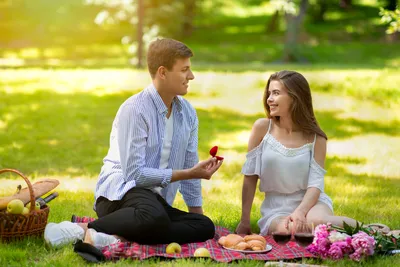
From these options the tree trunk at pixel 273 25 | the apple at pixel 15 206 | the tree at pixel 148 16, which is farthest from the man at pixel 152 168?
the tree trunk at pixel 273 25

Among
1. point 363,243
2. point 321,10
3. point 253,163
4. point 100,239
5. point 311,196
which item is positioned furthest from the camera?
point 321,10

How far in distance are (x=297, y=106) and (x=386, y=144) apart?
5.46m

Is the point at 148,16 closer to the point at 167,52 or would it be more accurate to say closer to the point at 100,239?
the point at 167,52

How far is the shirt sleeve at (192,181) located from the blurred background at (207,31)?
20.0 metres

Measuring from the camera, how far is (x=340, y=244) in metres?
4.56

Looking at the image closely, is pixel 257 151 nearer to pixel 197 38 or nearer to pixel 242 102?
pixel 242 102

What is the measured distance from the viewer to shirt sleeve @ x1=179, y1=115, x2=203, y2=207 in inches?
212

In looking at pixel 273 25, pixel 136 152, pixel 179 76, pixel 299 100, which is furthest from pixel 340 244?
pixel 273 25

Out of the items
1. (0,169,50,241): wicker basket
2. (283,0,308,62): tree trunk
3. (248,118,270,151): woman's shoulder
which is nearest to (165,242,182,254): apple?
(0,169,50,241): wicker basket

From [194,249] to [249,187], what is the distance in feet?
2.55

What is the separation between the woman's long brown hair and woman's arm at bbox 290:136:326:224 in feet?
0.26

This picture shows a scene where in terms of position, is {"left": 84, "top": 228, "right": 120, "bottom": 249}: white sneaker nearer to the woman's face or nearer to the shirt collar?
the shirt collar

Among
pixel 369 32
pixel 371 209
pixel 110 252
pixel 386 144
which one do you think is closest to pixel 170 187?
pixel 110 252

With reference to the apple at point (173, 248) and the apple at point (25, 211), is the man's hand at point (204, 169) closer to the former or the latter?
the apple at point (173, 248)
